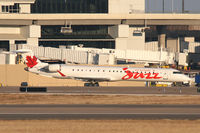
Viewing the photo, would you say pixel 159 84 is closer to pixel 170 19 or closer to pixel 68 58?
pixel 68 58

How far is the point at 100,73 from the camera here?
78.3 meters

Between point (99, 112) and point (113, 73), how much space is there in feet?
115

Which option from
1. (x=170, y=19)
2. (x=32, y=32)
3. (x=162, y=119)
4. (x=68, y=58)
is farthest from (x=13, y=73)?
(x=162, y=119)

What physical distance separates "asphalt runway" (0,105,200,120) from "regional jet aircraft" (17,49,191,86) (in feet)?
95.4

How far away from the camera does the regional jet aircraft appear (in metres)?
77.8

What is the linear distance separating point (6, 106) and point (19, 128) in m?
13.7

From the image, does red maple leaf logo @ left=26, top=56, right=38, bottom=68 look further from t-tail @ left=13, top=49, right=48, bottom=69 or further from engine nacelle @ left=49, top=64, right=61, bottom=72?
engine nacelle @ left=49, top=64, right=61, bottom=72

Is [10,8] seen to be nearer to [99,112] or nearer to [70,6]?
[70,6]

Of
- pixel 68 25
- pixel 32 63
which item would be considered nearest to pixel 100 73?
pixel 32 63

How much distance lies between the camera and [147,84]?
8412 cm

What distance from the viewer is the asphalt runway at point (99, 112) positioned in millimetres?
41250

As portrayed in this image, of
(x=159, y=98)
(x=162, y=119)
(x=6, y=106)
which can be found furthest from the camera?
(x=159, y=98)

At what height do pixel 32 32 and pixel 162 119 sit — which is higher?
pixel 32 32

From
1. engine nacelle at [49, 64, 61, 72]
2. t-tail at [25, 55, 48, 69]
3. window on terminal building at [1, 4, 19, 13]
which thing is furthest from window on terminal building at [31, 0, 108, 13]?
engine nacelle at [49, 64, 61, 72]
